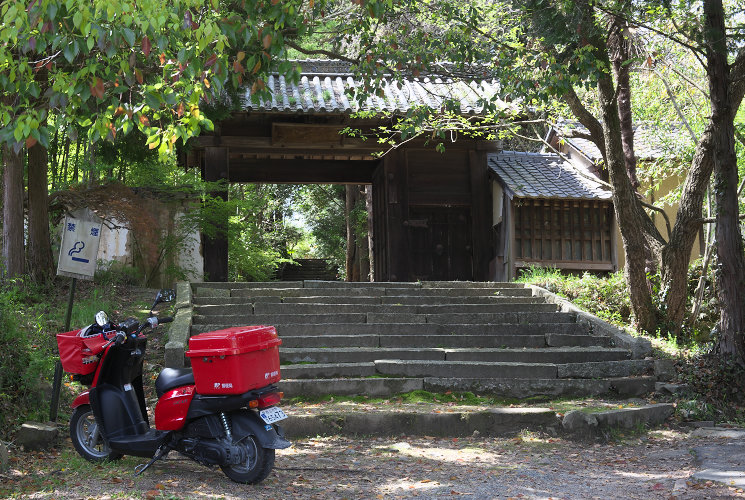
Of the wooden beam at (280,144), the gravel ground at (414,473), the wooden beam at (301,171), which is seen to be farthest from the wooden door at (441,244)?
the gravel ground at (414,473)

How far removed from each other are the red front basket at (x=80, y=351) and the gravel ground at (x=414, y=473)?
75cm

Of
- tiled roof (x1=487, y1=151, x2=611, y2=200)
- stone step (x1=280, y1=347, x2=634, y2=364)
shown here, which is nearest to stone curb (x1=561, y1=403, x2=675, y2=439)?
stone step (x1=280, y1=347, x2=634, y2=364)

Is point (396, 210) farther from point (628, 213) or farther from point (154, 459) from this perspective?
point (154, 459)

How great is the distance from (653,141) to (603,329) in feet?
25.8

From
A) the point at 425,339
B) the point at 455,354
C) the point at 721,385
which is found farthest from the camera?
the point at 425,339

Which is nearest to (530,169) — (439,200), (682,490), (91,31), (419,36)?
(439,200)

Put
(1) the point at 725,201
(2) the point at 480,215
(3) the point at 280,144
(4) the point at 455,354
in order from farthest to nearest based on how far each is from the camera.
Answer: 1. (2) the point at 480,215
2. (3) the point at 280,144
3. (4) the point at 455,354
4. (1) the point at 725,201

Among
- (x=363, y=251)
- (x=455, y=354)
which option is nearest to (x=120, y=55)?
(x=455, y=354)

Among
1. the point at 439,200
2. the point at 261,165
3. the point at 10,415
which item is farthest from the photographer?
the point at 261,165

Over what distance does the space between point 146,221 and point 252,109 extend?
3.74m

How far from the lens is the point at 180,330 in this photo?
28.8 feet

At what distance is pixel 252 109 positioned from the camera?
45.8 feet

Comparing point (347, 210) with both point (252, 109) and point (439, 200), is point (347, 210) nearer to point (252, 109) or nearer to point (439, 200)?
point (439, 200)

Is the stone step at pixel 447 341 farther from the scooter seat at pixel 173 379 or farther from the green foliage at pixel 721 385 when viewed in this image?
the scooter seat at pixel 173 379
